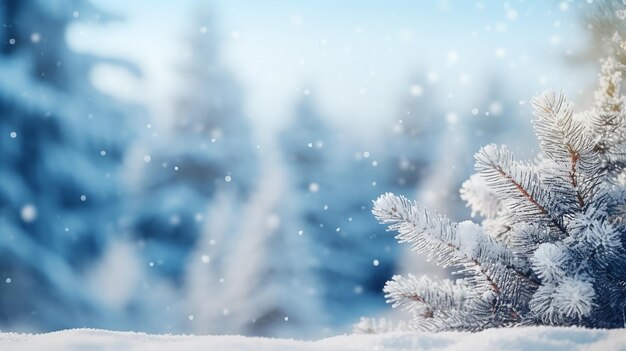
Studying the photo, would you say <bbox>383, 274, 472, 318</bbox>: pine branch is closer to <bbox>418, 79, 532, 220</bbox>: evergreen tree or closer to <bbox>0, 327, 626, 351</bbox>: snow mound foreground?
<bbox>0, 327, 626, 351</bbox>: snow mound foreground

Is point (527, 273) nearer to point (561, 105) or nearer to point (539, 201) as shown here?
point (539, 201)

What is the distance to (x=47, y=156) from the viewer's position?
56.3 ft

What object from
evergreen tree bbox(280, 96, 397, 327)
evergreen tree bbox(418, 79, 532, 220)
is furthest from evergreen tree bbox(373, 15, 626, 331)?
evergreen tree bbox(280, 96, 397, 327)

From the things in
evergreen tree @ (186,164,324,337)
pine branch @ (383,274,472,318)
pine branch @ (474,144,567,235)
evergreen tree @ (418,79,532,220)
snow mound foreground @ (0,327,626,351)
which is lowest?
snow mound foreground @ (0,327,626,351)

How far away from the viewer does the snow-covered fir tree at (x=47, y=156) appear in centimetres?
1681

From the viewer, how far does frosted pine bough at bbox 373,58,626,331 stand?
1757 mm

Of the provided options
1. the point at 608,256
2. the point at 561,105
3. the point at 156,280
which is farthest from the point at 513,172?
the point at 156,280

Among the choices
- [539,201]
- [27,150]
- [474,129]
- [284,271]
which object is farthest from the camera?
[27,150]

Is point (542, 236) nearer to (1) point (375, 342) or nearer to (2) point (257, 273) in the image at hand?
(1) point (375, 342)

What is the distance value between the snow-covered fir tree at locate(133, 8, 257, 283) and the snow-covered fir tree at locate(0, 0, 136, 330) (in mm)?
1217

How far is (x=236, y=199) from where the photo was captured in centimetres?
1650

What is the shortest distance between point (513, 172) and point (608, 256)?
43cm

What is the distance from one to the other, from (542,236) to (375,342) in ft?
3.11

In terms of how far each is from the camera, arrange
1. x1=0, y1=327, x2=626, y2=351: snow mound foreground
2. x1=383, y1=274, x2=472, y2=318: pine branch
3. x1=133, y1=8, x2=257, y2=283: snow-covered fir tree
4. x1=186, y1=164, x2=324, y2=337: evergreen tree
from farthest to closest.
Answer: x1=133, y1=8, x2=257, y2=283: snow-covered fir tree < x1=186, y1=164, x2=324, y2=337: evergreen tree < x1=383, y1=274, x2=472, y2=318: pine branch < x1=0, y1=327, x2=626, y2=351: snow mound foreground
